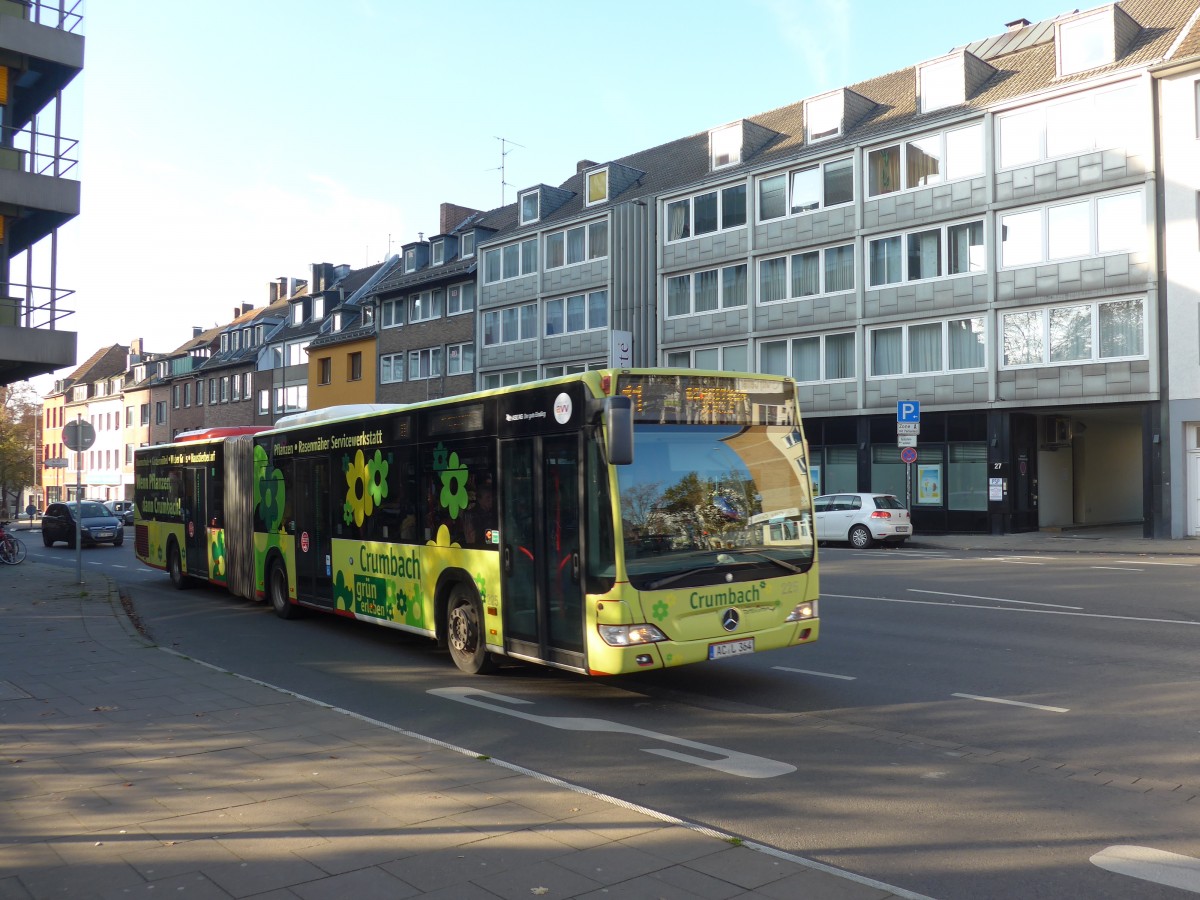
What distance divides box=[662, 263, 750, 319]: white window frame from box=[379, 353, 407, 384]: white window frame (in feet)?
63.0

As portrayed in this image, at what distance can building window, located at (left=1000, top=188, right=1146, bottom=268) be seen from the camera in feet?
92.6

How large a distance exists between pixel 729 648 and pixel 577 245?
38868 mm

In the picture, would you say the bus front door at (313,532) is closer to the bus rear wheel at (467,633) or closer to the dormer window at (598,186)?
the bus rear wheel at (467,633)

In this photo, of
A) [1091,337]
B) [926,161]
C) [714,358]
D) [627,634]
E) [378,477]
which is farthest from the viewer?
→ [714,358]

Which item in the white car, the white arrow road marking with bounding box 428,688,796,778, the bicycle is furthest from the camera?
the white car

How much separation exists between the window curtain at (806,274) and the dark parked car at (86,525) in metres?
24.6

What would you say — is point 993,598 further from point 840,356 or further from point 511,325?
point 511,325

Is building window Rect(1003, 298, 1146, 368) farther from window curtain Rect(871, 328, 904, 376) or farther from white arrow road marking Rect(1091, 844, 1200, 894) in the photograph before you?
white arrow road marking Rect(1091, 844, 1200, 894)

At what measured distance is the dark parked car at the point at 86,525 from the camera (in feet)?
117

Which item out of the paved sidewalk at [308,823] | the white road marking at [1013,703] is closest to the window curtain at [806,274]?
the white road marking at [1013,703]

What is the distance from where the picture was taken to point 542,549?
28.8 ft

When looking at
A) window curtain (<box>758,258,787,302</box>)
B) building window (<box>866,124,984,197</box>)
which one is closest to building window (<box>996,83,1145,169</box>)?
building window (<box>866,124,984,197</box>)

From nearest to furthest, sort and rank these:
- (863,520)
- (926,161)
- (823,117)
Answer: (863,520)
(926,161)
(823,117)

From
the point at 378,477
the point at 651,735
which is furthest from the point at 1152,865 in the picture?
the point at 378,477
